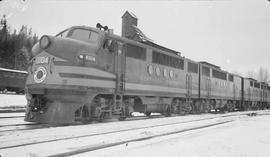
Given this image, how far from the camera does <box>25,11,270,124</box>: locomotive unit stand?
8.88 m

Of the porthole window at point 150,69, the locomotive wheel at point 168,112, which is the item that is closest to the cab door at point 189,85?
the locomotive wheel at point 168,112

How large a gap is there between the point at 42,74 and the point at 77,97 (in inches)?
59.8

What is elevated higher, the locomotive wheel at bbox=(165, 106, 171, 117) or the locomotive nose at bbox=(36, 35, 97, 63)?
the locomotive nose at bbox=(36, 35, 97, 63)

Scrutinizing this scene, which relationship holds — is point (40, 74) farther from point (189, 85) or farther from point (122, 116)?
point (189, 85)

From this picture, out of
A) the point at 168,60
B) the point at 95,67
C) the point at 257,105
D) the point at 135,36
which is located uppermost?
the point at 135,36

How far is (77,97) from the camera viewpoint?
9.12 meters

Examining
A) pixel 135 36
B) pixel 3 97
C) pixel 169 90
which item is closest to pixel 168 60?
pixel 169 90

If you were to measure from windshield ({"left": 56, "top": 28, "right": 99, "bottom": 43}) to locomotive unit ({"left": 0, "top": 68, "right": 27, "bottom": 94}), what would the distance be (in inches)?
859

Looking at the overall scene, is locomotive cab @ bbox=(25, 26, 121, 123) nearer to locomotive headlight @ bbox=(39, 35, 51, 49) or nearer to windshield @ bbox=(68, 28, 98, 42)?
locomotive headlight @ bbox=(39, 35, 51, 49)

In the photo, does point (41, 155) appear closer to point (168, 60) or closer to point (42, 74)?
point (42, 74)

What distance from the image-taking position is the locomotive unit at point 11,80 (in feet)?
92.9

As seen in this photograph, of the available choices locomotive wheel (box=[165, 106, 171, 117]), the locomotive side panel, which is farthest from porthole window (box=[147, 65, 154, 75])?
the locomotive side panel

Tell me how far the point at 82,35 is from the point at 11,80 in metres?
23.0

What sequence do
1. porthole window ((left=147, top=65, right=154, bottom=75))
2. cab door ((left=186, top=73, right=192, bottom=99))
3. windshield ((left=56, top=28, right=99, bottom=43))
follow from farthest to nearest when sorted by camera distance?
cab door ((left=186, top=73, right=192, bottom=99)) < porthole window ((left=147, top=65, right=154, bottom=75)) < windshield ((left=56, top=28, right=99, bottom=43))
